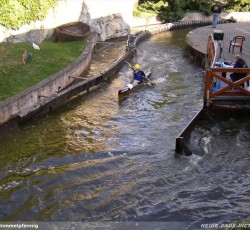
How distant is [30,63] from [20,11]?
473cm

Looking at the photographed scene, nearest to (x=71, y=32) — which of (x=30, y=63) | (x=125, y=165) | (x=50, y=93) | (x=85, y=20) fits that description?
(x=85, y=20)

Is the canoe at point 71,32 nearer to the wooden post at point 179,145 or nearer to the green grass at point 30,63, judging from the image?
the green grass at point 30,63

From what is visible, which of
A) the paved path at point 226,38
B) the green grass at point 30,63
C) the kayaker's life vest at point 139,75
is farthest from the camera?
the paved path at point 226,38

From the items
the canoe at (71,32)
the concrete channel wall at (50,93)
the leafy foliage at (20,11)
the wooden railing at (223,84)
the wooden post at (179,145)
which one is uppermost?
the leafy foliage at (20,11)

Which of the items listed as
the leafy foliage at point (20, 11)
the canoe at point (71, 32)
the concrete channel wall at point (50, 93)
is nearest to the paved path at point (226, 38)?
the concrete channel wall at point (50, 93)

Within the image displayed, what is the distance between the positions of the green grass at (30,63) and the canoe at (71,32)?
0.67 m

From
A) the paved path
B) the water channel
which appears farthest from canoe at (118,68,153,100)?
the paved path

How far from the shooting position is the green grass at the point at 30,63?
1669 centimetres

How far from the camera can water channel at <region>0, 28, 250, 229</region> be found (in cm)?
1014

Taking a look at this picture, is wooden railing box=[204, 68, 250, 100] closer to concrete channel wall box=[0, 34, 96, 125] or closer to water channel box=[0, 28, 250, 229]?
water channel box=[0, 28, 250, 229]

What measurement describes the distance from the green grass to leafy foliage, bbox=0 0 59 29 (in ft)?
4.13

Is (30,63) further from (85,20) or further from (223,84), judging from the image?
(85,20)

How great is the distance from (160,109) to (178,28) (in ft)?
77.3

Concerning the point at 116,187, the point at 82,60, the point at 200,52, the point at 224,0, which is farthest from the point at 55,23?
the point at 224,0
